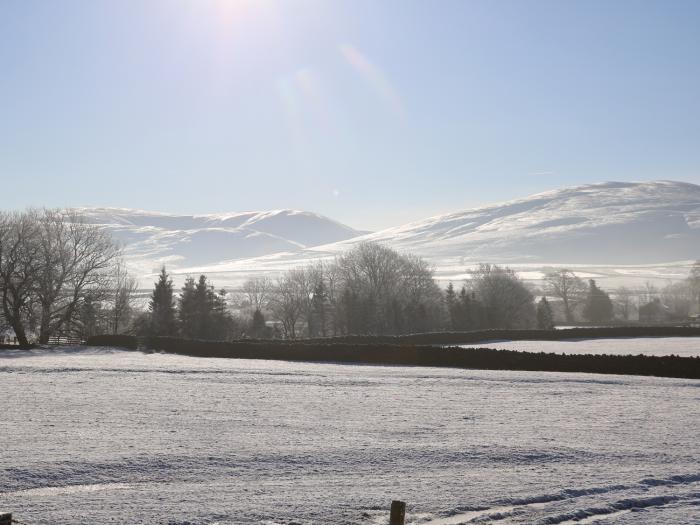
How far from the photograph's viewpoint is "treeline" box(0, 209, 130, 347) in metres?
63.4

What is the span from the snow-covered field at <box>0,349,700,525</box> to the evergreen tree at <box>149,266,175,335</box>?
151 feet

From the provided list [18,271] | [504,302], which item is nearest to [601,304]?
[504,302]

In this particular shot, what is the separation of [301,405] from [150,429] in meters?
6.99

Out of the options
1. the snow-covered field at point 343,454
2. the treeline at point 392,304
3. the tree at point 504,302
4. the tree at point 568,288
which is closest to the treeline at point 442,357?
the snow-covered field at point 343,454

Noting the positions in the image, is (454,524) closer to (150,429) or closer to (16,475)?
(16,475)

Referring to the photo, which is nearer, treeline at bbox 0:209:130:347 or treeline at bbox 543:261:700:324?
treeline at bbox 0:209:130:347

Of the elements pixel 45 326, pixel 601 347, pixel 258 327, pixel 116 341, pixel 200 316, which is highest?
pixel 200 316

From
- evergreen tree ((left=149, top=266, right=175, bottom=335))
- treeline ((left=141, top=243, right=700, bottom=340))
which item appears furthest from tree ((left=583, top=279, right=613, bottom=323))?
evergreen tree ((left=149, top=266, right=175, bottom=335))

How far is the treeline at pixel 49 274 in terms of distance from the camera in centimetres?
6338

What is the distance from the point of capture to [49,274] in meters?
65.8

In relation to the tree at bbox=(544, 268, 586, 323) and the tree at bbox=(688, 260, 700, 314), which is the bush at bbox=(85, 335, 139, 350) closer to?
the tree at bbox=(544, 268, 586, 323)

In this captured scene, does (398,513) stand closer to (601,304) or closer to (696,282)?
(601,304)

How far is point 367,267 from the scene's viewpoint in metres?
109

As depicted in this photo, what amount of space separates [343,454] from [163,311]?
65.6 metres
